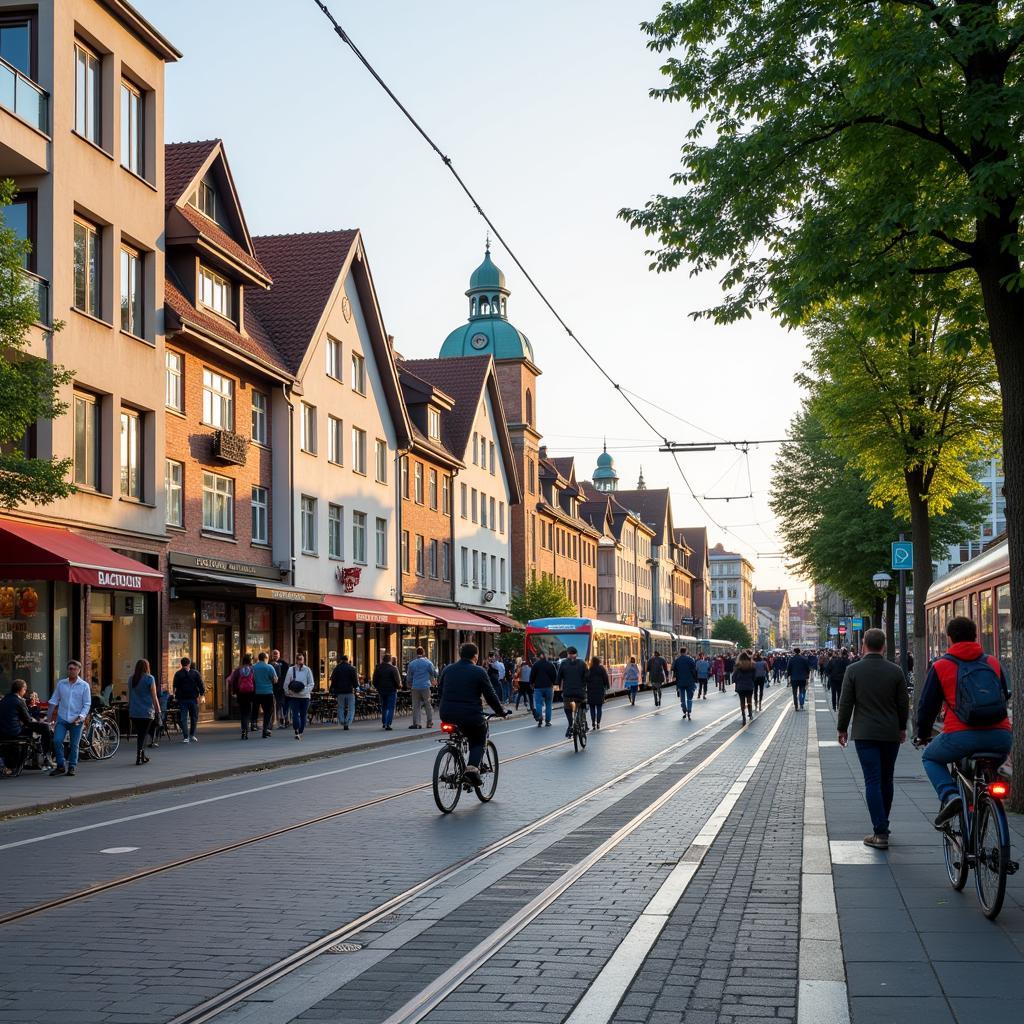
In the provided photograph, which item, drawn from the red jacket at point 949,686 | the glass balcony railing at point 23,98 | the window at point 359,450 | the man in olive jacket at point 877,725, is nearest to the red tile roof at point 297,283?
the window at point 359,450

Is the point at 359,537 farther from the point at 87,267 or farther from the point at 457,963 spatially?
the point at 457,963

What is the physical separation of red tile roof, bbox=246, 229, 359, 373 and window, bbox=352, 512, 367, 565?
22.1 feet

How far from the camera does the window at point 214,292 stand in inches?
1294

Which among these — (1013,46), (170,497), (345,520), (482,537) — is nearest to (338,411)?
(345,520)

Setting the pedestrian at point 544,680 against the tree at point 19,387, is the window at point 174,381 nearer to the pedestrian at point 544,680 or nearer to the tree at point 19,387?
the pedestrian at point 544,680

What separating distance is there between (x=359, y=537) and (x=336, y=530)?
2127 mm

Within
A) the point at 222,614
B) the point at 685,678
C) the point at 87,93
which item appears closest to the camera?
the point at 87,93

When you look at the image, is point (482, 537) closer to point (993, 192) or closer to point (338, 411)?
point (338, 411)

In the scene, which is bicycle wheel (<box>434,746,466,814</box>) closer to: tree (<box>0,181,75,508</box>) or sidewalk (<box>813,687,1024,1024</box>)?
sidewalk (<box>813,687,1024,1024</box>)

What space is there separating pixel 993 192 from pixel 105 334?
18403 millimetres

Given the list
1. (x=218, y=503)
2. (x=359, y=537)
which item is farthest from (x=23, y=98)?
(x=359, y=537)

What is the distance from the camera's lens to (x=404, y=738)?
89.0 feet

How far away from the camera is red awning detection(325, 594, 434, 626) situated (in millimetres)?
36344

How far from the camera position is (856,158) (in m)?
13.7
